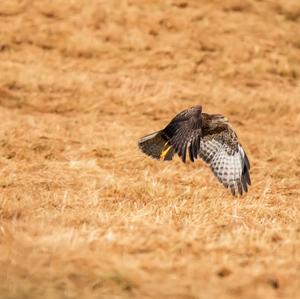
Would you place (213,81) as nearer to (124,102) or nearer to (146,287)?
(124,102)

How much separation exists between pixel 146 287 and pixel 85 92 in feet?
31.4

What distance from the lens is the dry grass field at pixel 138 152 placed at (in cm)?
545

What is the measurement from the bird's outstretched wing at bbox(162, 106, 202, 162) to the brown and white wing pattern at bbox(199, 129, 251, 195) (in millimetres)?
214

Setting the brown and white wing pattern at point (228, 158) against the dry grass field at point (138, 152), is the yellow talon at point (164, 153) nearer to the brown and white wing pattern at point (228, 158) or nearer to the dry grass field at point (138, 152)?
the brown and white wing pattern at point (228, 158)

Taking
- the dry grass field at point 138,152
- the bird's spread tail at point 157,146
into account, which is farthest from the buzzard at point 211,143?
the dry grass field at point 138,152

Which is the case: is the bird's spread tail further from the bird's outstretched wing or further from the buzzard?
the bird's outstretched wing

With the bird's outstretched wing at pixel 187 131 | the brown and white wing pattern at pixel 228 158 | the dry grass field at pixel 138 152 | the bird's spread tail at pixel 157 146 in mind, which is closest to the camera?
the dry grass field at pixel 138 152

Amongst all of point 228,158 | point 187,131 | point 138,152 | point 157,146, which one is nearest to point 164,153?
point 157,146

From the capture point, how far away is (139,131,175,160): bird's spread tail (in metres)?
8.42

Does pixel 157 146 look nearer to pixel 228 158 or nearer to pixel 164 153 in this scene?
pixel 164 153

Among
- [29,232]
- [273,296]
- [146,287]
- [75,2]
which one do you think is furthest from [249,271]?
[75,2]

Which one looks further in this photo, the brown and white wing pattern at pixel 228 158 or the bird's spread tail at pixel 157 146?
the bird's spread tail at pixel 157 146

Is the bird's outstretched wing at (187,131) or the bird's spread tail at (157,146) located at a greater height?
the bird's outstretched wing at (187,131)

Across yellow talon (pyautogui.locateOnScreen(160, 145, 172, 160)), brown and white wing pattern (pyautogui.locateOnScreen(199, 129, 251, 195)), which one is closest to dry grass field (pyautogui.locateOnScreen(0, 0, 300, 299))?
brown and white wing pattern (pyautogui.locateOnScreen(199, 129, 251, 195))
